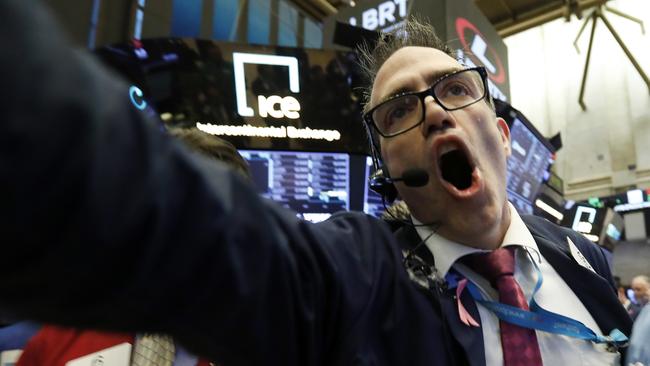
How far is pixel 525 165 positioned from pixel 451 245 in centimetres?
428

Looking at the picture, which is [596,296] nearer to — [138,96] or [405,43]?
[405,43]

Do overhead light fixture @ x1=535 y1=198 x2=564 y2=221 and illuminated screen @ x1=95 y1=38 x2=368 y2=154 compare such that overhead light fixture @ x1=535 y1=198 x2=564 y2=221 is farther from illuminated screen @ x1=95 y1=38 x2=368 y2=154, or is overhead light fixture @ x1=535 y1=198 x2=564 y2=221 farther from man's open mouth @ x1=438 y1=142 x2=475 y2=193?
man's open mouth @ x1=438 y1=142 x2=475 y2=193

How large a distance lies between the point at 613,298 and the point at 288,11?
21.0 ft

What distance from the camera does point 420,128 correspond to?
99 centimetres

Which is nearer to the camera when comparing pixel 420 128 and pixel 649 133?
pixel 420 128

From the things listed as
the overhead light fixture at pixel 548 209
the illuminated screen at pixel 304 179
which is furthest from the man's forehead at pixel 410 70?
the overhead light fixture at pixel 548 209

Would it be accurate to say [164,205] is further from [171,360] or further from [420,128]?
[171,360]

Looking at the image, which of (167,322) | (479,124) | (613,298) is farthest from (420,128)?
(167,322)

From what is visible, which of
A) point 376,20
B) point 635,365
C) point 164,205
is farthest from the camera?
point 376,20

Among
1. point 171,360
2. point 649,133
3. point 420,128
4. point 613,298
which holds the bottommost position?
point 171,360

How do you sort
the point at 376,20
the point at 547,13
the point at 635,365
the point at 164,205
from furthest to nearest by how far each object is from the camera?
the point at 547,13
the point at 376,20
the point at 635,365
the point at 164,205

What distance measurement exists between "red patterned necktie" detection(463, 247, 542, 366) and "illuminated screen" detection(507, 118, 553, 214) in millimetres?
3718

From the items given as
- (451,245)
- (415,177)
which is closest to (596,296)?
(451,245)

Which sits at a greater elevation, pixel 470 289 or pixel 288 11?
pixel 288 11
